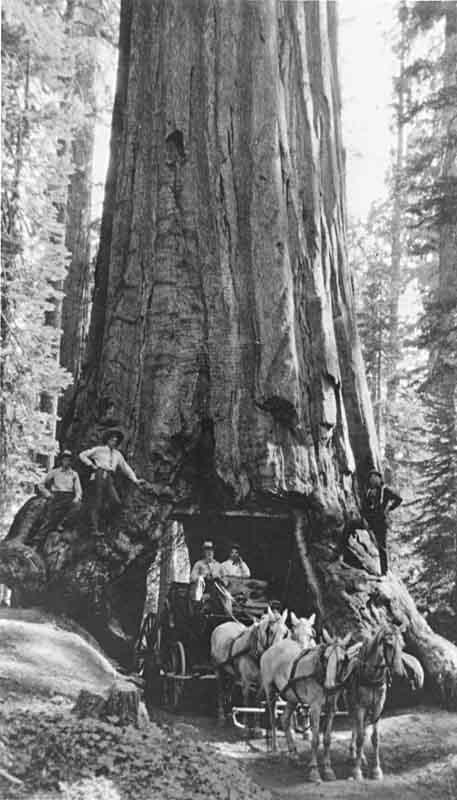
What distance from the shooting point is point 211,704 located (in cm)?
1020

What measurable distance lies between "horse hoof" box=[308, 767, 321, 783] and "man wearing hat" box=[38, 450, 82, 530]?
4.01 meters

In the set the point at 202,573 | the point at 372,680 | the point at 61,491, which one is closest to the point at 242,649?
the point at 202,573

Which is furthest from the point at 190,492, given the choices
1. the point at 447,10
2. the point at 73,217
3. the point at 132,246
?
the point at 447,10

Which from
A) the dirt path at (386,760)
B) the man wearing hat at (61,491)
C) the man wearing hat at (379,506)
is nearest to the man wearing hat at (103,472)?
the man wearing hat at (61,491)

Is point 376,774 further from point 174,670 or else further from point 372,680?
point 174,670

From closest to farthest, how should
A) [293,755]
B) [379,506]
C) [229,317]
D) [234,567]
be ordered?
[293,755], [379,506], [234,567], [229,317]

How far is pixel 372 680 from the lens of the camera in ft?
25.9

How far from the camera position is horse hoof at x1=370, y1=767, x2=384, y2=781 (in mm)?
7930

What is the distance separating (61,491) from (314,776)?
4.19 meters

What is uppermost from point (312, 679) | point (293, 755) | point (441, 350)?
point (441, 350)

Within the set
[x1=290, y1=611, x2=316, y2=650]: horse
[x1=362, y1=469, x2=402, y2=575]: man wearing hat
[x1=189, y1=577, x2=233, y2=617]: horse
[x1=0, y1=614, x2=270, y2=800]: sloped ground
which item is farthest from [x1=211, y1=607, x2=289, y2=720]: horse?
[x1=362, y1=469, x2=402, y2=575]: man wearing hat

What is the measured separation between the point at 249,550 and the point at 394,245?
1419 centimetres

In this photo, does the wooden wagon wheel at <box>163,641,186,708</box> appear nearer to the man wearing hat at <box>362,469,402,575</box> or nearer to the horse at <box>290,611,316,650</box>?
the horse at <box>290,611,316,650</box>

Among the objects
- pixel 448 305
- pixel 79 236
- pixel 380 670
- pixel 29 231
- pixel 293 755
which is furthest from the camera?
Answer: pixel 79 236
